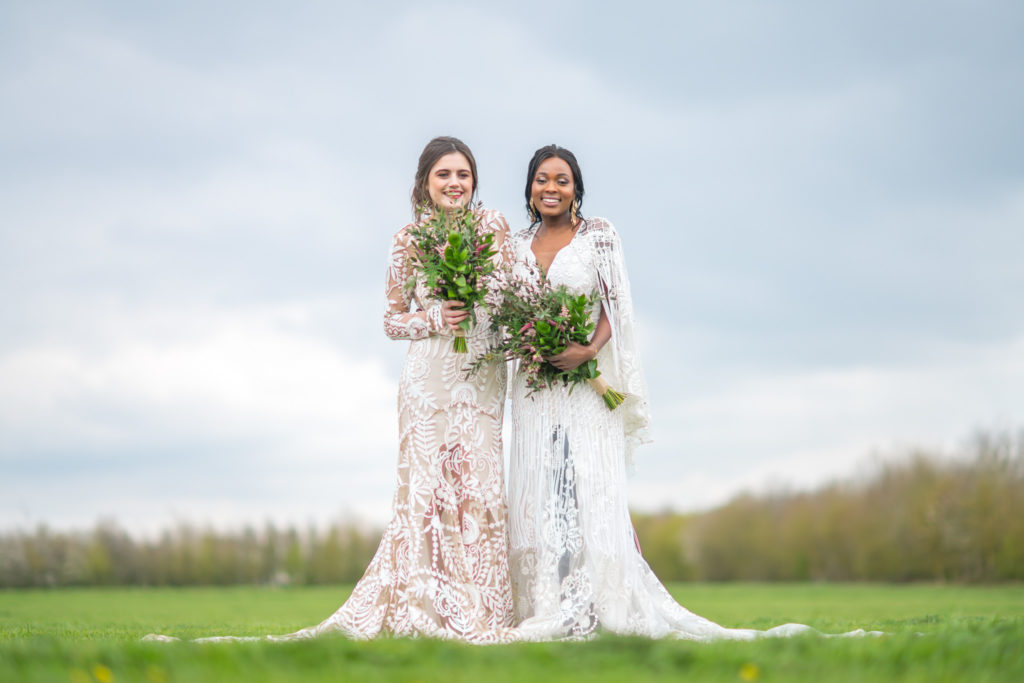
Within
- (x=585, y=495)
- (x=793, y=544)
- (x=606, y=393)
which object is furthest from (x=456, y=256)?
(x=793, y=544)

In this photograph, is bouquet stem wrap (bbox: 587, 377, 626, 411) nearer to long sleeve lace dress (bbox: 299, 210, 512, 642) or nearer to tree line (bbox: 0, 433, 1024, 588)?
long sleeve lace dress (bbox: 299, 210, 512, 642)

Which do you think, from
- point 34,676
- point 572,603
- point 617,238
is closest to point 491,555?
point 572,603

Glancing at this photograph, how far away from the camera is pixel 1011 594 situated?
859 inches

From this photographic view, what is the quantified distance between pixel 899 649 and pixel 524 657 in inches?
78.8

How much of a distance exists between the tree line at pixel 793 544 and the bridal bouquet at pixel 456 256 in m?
20.7

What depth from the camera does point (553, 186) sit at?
21.3ft

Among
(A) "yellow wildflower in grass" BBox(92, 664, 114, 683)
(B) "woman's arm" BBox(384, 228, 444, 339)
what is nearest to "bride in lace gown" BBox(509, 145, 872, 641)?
(B) "woman's arm" BBox(384, 228, 444, 339)

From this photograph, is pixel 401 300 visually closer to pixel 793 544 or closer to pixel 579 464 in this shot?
pixel 579 464

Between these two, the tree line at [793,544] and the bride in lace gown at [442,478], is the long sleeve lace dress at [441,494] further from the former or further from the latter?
the tree line at [793,544]

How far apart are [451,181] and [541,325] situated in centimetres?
139

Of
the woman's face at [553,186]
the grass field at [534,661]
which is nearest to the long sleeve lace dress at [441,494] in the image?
the woman's face at [553,186]

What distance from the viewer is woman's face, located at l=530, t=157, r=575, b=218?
256 inches

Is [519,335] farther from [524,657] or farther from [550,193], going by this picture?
[524,657]

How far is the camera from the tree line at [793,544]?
87.3 feet
